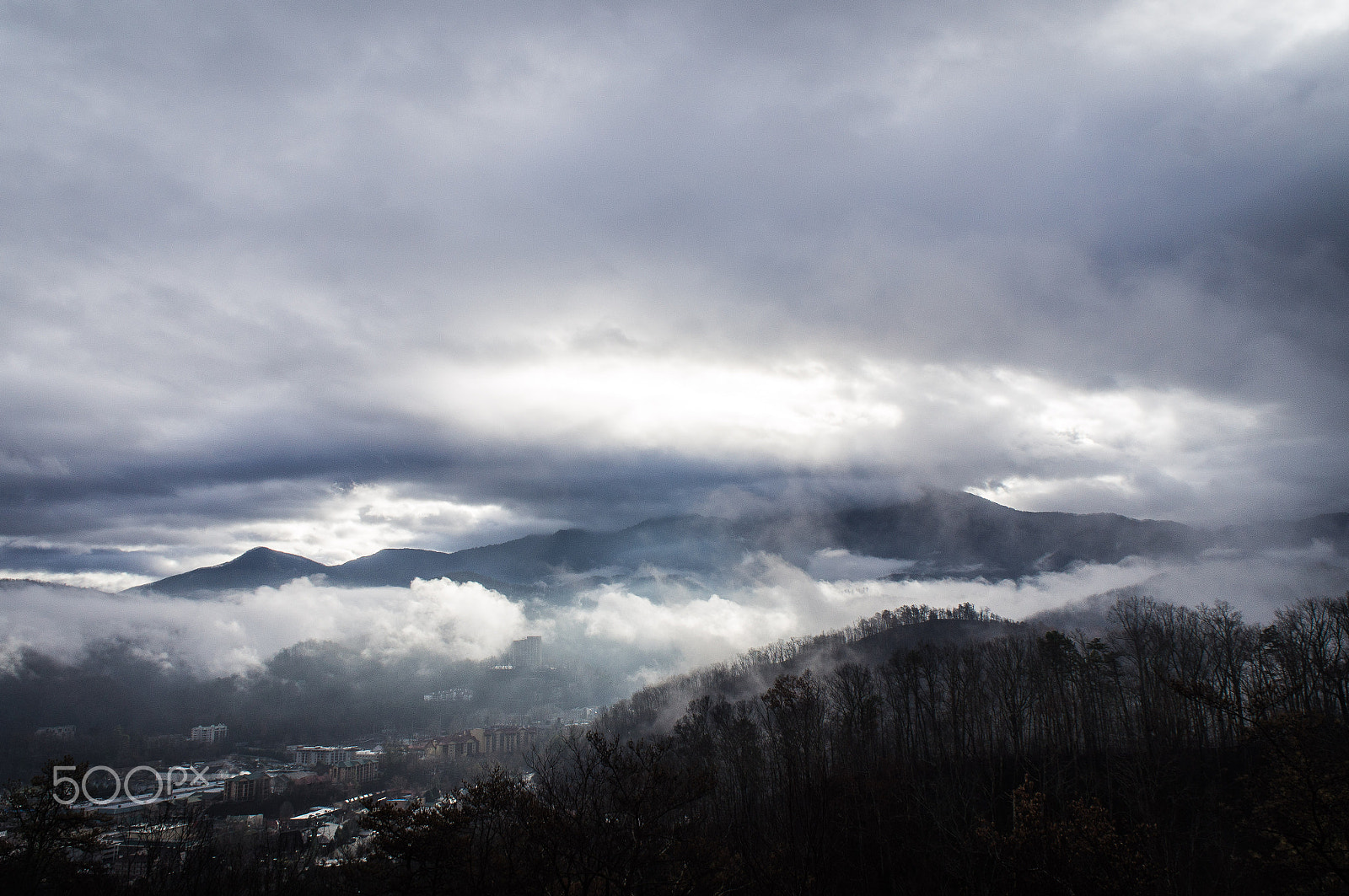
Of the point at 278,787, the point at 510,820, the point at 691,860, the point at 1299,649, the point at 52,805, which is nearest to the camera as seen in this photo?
the point at 691,860

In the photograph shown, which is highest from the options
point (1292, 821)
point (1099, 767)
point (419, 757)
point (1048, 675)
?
point (1292, 821)

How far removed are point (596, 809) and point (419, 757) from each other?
19196 cm

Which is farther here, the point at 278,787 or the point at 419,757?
the point at 419,757

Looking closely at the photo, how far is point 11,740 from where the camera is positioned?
630 feet

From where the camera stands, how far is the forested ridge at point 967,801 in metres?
23.1

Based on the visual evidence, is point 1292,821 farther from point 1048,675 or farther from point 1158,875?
point 1048,675

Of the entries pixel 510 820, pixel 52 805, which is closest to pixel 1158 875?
pixel 510 820

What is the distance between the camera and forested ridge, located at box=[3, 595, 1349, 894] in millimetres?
23062

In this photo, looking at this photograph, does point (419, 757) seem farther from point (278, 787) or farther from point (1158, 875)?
point (1158, 875)

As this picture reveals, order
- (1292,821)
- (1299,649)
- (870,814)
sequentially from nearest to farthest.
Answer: (1292,821), (870,814), (1299,649)

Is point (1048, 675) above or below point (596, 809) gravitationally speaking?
below

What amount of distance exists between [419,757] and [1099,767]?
174m

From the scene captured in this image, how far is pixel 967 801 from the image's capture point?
45406 millimetres

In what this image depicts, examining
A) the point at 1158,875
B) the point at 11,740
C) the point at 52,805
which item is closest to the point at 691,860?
the point at 1158,875
